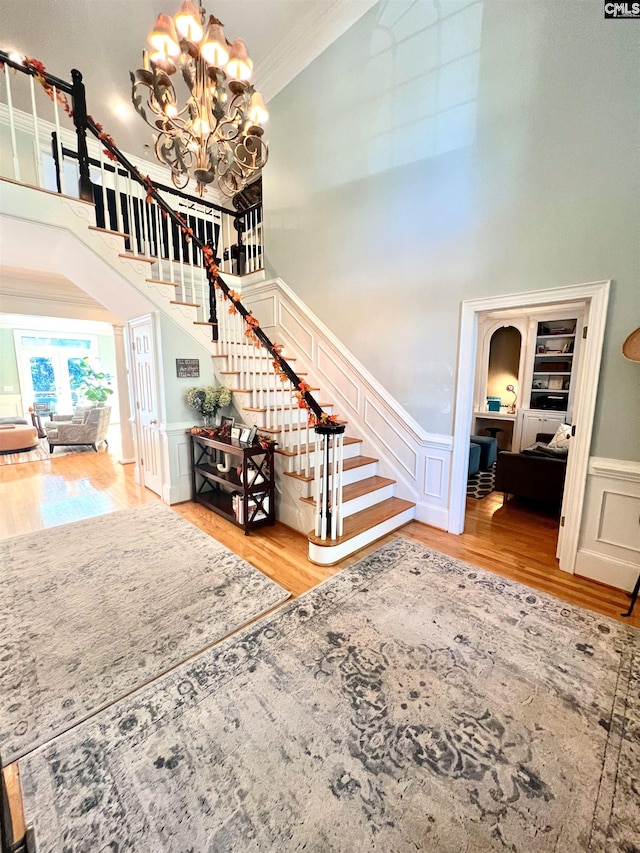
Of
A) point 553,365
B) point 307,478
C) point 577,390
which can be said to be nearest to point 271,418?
point 307,478

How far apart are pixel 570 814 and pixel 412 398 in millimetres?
2950

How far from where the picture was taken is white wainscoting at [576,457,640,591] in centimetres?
253

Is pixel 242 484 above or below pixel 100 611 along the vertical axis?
above

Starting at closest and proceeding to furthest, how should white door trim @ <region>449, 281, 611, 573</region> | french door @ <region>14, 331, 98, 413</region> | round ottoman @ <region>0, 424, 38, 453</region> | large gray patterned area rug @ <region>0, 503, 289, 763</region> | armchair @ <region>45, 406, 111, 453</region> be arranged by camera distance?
large gray patterned area rug @ <region>0, 503, 289, 763</region>
white door trim @ <region>449, 281, 611, 573</region>
round ottoman @ <region>0, 424, 38, 453</region>
armchair @ <region>45, 406, 111, 453</region>
french door @ <region>14, 331, 98, 413</region>

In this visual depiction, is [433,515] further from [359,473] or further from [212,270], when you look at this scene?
[212,270]

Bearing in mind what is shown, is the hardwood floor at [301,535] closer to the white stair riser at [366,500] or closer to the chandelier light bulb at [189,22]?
the white stair riser at [366,500]

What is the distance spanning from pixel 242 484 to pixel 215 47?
10.9ft

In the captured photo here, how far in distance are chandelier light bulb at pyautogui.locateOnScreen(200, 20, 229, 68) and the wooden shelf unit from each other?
114 inches

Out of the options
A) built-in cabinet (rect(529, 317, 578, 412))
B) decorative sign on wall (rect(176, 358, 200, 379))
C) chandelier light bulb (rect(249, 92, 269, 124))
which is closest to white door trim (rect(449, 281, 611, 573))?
chandelier light bulb (rect(249, 92, 269, 124))

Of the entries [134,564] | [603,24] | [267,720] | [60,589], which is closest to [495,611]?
[267,720]

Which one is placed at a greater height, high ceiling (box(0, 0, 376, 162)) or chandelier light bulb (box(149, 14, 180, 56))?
high ceiling (box(0, 0, 376, 162))

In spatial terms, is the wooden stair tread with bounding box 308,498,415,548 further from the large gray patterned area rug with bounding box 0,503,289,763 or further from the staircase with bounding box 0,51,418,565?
the large gray patterned area rug with bounding box 0,503,289,763

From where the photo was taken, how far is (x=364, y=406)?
4047mm

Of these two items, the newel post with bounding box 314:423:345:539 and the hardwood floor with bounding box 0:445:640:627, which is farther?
the newel post with bounding box 314:423:345:539
